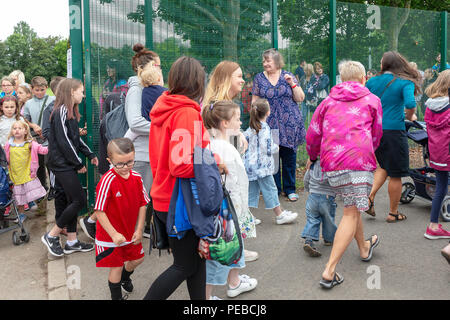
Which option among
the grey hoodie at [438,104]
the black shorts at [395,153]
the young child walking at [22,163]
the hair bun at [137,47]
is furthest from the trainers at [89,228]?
the grey hoodie at [438,104]

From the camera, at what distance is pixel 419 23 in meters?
9.51

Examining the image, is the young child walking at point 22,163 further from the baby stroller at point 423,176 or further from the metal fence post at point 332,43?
the baby stroller at point 423,176

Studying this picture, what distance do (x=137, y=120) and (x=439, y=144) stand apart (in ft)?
10.5

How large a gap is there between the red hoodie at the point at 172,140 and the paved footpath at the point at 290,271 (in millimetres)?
1283

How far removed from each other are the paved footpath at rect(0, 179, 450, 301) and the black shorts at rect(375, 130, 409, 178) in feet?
2.11

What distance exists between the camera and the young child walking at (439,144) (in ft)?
16.1

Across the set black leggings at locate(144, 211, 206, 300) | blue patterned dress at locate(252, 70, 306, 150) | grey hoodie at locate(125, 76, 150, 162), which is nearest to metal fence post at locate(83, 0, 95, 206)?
grey hoodie at locate(125, 76, 150, 162)

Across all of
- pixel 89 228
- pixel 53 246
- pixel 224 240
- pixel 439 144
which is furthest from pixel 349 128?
pixel 53 246

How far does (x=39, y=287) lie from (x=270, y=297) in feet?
7.10

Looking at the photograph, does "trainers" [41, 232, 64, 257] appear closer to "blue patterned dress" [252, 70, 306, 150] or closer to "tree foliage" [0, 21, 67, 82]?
"blue patterned dress" [252, 70, 306, 150]

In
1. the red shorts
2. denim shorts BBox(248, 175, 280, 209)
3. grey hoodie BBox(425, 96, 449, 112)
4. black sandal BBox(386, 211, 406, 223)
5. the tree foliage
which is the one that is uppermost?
the tree foliage

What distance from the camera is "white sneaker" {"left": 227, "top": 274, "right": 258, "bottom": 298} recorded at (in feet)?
12.6
